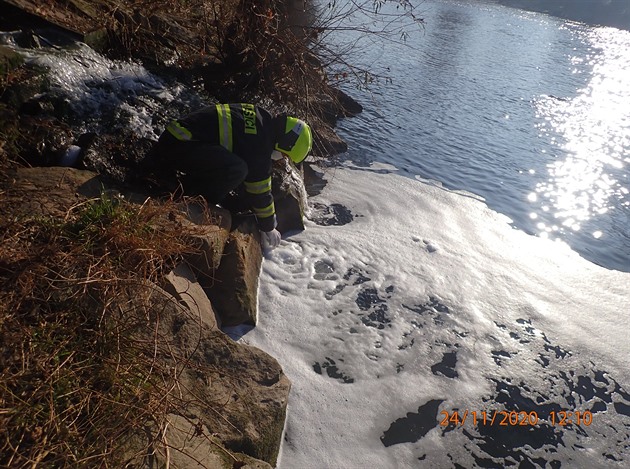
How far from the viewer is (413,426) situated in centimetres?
313

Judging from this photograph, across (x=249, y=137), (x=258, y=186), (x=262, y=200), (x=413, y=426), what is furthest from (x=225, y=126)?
(x=413, y=426)

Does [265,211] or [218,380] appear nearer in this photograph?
[218,380]

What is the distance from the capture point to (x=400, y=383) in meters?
3.41

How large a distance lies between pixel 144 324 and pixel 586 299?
15.1 ft

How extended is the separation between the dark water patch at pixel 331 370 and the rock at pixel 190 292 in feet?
2.83

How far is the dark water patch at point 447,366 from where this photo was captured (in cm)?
358

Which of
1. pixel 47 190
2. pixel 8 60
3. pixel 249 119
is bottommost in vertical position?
pixel 47 190

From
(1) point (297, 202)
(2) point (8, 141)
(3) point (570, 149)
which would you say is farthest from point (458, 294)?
(3) point (570, 149)

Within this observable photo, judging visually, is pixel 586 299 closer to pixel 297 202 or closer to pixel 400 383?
pixel 400 383

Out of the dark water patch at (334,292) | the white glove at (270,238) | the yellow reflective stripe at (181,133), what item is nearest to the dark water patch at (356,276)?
the dark water patch at (334,292)

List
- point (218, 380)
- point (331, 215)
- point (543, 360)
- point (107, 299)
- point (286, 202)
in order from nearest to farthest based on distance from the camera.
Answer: point (107, 299)
point (218, 380)
point (543, 360)
point (286, 202)
point (331, 215)

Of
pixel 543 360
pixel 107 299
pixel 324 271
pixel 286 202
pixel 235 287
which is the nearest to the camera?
pixel 107 299

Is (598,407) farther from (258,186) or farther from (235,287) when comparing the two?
(258,186)
